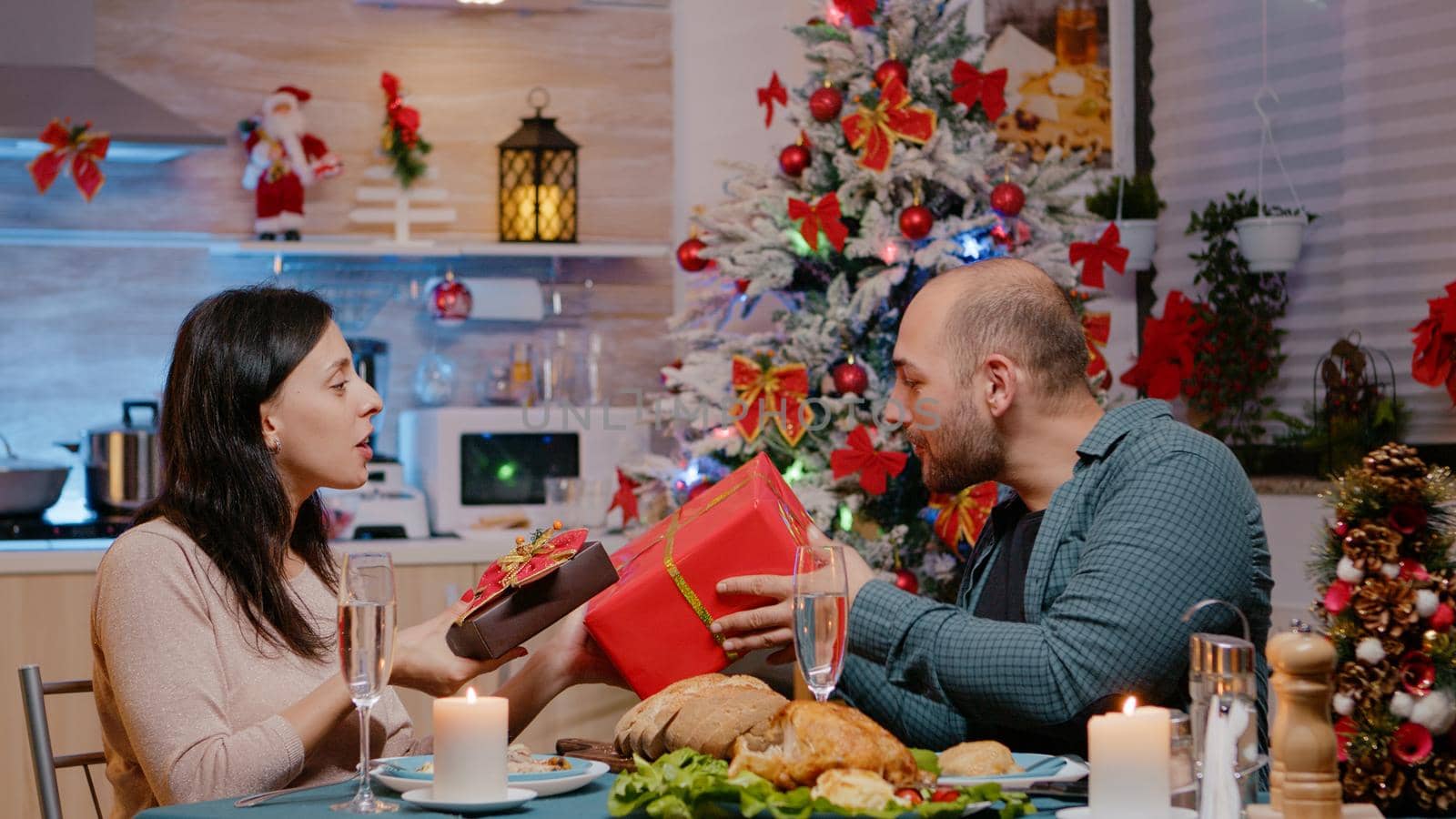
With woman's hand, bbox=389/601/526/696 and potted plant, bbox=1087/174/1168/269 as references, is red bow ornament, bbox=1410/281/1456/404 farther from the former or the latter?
woman's hand, bbox=389/601/526/696

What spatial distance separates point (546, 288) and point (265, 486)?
9.04 ft

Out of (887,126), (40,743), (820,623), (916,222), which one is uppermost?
(887,126)

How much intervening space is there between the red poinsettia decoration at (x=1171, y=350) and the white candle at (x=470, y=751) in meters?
3.24

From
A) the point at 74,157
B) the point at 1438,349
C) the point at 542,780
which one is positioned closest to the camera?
the point at 542,780

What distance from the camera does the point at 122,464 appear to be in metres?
4.02

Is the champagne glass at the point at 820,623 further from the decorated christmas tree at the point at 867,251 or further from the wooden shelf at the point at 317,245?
the wooden shelf at the point at 317,245

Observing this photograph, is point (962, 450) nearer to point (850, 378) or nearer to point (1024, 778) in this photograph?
point (1024, 778)

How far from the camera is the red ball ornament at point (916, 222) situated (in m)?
3.54

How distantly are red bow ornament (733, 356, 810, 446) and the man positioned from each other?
4.43ft

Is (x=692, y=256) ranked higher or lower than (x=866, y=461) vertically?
higher

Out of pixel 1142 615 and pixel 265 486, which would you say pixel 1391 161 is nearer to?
pixel 1142 615

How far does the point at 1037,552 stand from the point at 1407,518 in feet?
2.28

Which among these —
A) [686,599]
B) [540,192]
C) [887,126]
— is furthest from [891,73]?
[686,599]

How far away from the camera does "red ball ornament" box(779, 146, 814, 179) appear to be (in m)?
3.75
